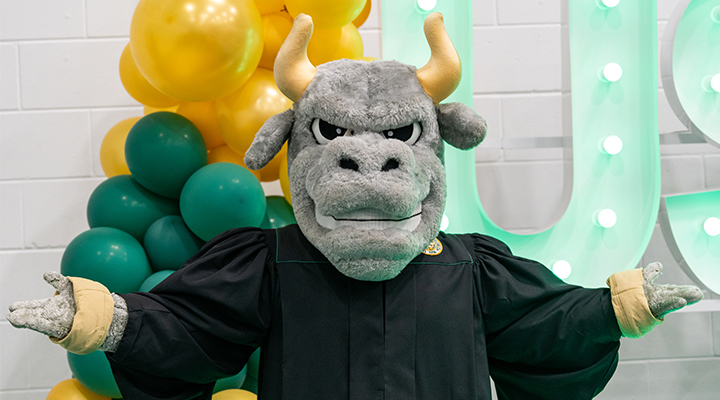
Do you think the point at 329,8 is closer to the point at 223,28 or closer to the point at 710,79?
the point at 223,28

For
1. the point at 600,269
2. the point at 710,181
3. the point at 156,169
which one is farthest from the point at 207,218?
the point at 710,181

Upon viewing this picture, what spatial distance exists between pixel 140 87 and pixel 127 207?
30cm

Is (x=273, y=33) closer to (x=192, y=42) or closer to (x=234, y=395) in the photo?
(x=192, y=42)

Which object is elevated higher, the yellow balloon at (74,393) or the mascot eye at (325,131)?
the mascot eye at (325,131)

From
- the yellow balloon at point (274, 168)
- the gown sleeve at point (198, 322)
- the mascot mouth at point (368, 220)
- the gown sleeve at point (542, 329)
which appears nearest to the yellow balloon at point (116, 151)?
the yellow balloon at point (274, 168)

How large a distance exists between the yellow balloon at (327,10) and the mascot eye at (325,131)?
38 cm

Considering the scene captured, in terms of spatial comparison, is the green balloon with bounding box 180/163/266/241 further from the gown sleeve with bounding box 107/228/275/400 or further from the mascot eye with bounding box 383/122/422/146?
the mascot eye with bounding box 383/122/422/146

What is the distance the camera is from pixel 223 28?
1.11 metres

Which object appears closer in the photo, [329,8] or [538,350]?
[538,350]

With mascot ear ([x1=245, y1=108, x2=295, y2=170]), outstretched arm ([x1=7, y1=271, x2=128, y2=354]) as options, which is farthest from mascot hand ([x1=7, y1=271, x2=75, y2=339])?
mascot ear ([x1=245, y1=108, x2=295, y2=170])

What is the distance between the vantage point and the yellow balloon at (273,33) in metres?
1.30

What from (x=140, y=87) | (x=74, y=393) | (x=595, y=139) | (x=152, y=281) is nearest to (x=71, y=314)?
(x=152, y=281)

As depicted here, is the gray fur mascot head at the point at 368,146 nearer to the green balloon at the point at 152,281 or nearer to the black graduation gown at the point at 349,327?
the black graduation gown at the point at 349,327

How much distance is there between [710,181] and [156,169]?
1613 millimetres
